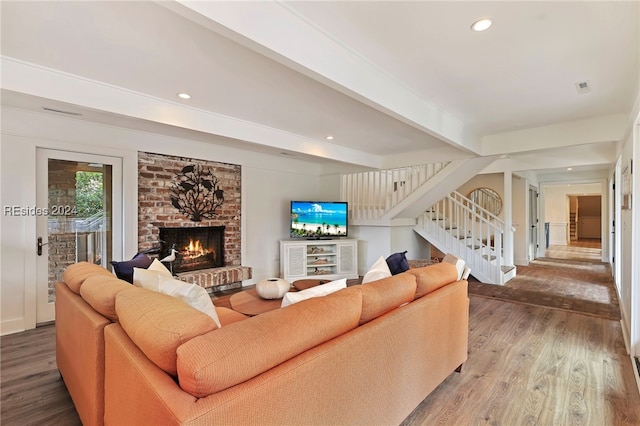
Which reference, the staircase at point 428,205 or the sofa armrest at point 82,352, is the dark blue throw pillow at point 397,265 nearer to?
the sofa armrest at point 82,352

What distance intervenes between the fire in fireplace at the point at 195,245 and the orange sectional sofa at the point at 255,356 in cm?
225

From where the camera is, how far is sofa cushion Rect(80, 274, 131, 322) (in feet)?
5.04

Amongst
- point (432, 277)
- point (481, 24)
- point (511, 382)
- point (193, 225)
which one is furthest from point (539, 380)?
point (193, 225)

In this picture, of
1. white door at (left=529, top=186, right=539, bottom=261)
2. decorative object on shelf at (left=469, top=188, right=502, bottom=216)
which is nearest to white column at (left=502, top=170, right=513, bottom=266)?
decorative object on shelf at (left=469, top=188, right=502, bottom=216)

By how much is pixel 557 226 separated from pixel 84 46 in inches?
556

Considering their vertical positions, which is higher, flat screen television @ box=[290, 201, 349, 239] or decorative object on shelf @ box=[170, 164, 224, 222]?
decorative object on shelf @ box=[170, 164, 224, 222]

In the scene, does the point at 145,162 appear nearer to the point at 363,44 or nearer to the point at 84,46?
the point at 84,46

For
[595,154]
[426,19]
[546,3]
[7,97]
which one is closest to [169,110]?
[7,97]

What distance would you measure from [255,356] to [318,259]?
471 cm

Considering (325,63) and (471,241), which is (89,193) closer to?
(325,63)

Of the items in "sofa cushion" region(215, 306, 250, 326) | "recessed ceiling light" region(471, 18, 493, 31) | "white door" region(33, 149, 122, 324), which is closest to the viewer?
"recessed ceiling light" region(471, 18, 493, 31)

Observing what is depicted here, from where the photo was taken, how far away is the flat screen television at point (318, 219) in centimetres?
561

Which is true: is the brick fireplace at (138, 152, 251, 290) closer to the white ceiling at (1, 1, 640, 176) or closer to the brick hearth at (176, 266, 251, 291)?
the brick hearth at (176, 266, 251, 291)

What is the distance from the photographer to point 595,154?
5.59 meters
